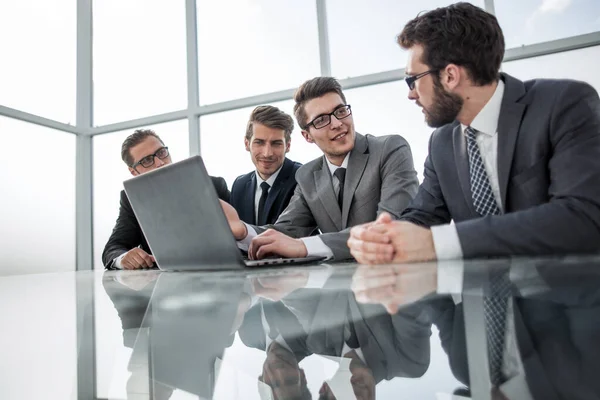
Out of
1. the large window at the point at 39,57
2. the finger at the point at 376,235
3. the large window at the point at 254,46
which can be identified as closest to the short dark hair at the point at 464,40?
the finger at the point at 376,235

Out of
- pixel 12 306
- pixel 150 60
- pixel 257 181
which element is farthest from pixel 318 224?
pixel 150 60

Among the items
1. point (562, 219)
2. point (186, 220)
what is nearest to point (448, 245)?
point (562, 219)

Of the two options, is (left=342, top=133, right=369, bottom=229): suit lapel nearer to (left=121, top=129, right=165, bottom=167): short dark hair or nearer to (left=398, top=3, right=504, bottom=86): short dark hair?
(left=398, top=3, right=504, bottom=86): short dark hair

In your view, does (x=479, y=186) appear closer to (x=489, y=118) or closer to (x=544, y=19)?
(x=489, y=118)

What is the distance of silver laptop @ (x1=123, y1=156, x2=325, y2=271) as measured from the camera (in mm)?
942

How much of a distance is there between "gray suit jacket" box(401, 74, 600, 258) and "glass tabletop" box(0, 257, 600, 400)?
443 mm

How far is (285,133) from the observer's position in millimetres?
2209

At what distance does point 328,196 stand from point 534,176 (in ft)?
2.39

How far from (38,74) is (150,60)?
97 cm

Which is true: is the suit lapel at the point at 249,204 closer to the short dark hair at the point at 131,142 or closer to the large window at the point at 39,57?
the short dark hair at the point at 131,142

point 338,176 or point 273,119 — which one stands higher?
point 273,119

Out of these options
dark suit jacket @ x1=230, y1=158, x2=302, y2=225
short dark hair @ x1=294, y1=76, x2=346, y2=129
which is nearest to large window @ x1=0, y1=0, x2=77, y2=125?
dark suit jacket @ x1=230, y1=158, x2=302, y2=225

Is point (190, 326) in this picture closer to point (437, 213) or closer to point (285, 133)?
point (437, 213)

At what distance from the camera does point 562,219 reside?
84 cm
